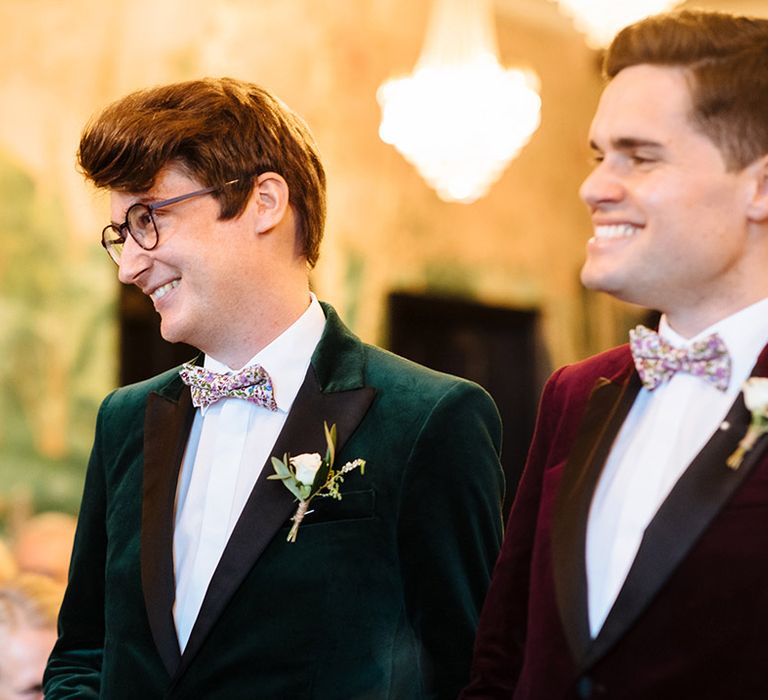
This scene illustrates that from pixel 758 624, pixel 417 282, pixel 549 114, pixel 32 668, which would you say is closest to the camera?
pixel 758 624

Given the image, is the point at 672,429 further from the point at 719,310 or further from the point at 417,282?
the point at 417,282

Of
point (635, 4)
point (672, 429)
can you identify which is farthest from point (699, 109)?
point (635, 4)

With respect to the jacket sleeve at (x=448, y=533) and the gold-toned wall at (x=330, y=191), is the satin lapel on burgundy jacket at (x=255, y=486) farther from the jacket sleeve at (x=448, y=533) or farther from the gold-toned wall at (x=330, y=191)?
the gold-toned wall at (x=330, y=191)

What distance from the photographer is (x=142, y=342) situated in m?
7.64

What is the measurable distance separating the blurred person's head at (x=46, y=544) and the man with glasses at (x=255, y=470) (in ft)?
9.49

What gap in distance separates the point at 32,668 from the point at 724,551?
2.88 metres

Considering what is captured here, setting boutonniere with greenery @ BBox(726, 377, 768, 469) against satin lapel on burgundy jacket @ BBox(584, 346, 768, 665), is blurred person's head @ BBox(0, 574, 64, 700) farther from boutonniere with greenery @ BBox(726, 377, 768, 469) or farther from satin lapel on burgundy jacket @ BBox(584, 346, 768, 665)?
boutonniere with greenery @ BBox(726, 377, 768, 469)

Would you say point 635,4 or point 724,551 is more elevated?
point 635,4

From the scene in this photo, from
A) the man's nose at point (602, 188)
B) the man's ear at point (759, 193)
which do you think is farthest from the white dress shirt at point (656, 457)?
the man's nose at point (602, 188)

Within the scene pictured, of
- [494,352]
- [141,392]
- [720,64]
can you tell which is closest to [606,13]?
[494,352]

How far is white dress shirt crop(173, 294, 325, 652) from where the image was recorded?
267cm

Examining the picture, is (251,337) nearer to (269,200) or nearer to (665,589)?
Result: (269,200)

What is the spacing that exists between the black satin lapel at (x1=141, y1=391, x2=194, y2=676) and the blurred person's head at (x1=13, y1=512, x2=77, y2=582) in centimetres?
287

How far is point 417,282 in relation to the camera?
9609mm
